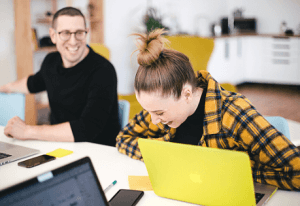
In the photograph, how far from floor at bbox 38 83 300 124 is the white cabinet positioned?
0.55ft

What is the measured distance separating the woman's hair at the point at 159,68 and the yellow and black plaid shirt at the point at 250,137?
13 cm

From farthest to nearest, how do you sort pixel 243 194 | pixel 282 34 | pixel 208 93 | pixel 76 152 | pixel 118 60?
pixel 282 34, pixel 118 60, pixel 76 152, pixel 208 93, pixel 243 194

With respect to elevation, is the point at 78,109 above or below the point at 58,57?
below

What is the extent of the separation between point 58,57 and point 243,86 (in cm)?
522

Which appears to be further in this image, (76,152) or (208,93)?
(76,152)

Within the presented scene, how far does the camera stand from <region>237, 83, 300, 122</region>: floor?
4586 millimetres

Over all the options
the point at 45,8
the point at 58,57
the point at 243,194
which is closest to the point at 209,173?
the point at 243,194

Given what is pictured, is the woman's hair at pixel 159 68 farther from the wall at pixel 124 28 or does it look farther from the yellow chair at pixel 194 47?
the wall at pixel 124 28

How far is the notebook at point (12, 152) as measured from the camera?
1.23 m

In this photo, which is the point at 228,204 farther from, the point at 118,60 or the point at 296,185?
the point at 118,60

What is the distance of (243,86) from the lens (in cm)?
648

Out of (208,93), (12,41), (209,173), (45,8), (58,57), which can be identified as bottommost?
(209,173)

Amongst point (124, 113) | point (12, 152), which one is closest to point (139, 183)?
point (12, 152)

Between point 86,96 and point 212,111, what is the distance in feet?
2.95
